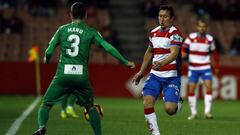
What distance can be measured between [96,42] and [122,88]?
16.0 metres

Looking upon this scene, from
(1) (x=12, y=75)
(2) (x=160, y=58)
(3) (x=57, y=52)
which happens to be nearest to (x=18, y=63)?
(1) (x=12, y=75)

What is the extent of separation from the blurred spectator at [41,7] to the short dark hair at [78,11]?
20.3 meters

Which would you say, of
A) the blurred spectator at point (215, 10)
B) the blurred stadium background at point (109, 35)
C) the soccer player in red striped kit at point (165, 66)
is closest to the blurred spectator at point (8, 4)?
the blurred stadium background at point (109, 35)

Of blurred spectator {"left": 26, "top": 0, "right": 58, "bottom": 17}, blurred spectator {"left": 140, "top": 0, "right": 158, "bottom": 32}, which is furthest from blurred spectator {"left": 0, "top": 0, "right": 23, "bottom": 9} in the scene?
blurred spectator {"left": 140, "top": 0, "right": 158, "bottom": 32}

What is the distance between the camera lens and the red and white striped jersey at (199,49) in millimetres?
18438

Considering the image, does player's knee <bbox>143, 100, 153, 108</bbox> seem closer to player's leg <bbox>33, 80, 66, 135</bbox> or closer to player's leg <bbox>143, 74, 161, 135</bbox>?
player's leg <bbox>143, 74, 161, 135</bbox>

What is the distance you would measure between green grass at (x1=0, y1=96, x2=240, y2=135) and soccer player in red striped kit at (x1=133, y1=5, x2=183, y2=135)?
133 centimetres

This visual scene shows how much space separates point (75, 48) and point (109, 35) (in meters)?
18.0

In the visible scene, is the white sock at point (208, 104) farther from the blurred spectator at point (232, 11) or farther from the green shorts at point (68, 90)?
the blurred spectator at point (232, 11)

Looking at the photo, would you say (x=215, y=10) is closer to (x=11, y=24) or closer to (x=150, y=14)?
(x=150, y=14)

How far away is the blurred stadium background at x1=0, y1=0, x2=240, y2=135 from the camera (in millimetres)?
27438

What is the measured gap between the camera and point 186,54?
18812 millimetres

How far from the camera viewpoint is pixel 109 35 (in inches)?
1168

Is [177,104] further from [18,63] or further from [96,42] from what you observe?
[18,63]
